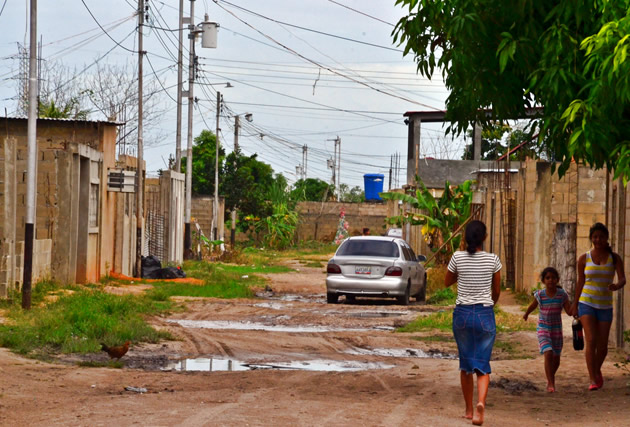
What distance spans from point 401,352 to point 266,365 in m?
2.52

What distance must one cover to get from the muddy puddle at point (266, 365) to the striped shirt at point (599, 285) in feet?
9.05

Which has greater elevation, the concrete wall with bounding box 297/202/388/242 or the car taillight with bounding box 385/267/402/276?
the concrete wall with bounding box 297/202/388/242

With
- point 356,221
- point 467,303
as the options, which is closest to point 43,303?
point 467,303

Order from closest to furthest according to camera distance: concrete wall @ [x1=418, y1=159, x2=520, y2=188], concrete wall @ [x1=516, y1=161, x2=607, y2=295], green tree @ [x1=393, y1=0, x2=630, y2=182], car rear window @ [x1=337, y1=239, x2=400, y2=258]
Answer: green tree @ [x1=393, y1=0, x2=630, y2=182] < concrete wall @ [x1=516, y1=161, x2=607, y2=295] < car rear window @ [x1=337, y1=239, x2=400, y2=258] < concrete wall @ [x1=418, y1=159, x2=520, y2=188]

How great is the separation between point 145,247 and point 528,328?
718 inches

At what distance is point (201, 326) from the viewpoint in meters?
16.4

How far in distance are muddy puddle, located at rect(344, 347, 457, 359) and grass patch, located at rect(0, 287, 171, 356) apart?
280 centimetres

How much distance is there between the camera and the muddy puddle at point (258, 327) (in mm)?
16312

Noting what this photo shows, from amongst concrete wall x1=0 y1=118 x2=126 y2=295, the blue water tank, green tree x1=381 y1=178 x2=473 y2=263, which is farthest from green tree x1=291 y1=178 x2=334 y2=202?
concrete wall x1=0 y1=118 x2=126 y2=295

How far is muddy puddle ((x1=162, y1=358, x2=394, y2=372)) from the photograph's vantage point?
11766 millimetres

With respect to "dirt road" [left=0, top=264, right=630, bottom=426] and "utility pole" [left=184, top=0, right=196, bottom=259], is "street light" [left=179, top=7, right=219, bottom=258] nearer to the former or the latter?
"utility pole" [left=184, top=0, right=196, bottom=259]

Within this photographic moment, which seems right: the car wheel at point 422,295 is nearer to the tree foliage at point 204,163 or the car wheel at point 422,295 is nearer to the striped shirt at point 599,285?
the striped shirt at point 599,285

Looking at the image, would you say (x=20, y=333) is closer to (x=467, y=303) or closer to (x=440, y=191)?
(x=467, y=303)

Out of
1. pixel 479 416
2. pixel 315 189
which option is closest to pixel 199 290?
pixel 479 416
